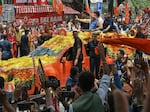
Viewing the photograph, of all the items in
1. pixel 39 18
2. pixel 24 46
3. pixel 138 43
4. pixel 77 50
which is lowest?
pixel 24 46

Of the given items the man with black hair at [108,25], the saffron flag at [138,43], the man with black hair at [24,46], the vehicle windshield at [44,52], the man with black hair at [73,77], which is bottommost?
the man with black hair at [24,46]

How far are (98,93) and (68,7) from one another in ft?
118

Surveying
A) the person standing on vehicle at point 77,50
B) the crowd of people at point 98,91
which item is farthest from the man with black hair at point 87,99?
the person standing on vehicle at point 77,50

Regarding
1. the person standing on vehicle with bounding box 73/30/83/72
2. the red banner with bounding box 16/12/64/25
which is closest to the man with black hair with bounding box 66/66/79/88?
the person standing on vehicle with bounding box 73/30/83/72

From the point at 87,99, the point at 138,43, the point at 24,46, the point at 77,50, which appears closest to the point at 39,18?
the point at 24,46

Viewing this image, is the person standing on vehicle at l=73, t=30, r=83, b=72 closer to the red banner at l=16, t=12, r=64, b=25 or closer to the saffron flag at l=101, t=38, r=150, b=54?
the saffron flag at l=101, t=38, r=150, b=54

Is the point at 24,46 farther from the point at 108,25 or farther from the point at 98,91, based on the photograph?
the point at 98,91

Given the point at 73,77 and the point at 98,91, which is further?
the point at 73,77

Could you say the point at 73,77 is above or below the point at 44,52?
above

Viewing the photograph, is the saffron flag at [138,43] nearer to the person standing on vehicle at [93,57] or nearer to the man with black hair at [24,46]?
the person standing on vehicle at [93,57]

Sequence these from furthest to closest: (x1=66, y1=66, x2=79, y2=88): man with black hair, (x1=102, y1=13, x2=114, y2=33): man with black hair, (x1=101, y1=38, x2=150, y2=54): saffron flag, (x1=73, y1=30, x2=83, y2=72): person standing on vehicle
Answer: (x1=102, y1=13, x2=114, y2=33): man with black hair
(x1=73, y1=30, x2=83, y2=72): person standing on vehicle
(x1=66, y1=66, x2=79, y2=88): man with black hair
(x1=101, y1=38, x2=150, y2=54): saffron flag

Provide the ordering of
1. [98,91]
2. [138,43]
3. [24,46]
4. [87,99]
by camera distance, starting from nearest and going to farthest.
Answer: [87,99] → [98,91] → [138,43] → [24,46]

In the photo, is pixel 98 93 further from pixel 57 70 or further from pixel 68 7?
pixel 68 7

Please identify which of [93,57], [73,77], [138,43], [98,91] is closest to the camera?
[98,91]
